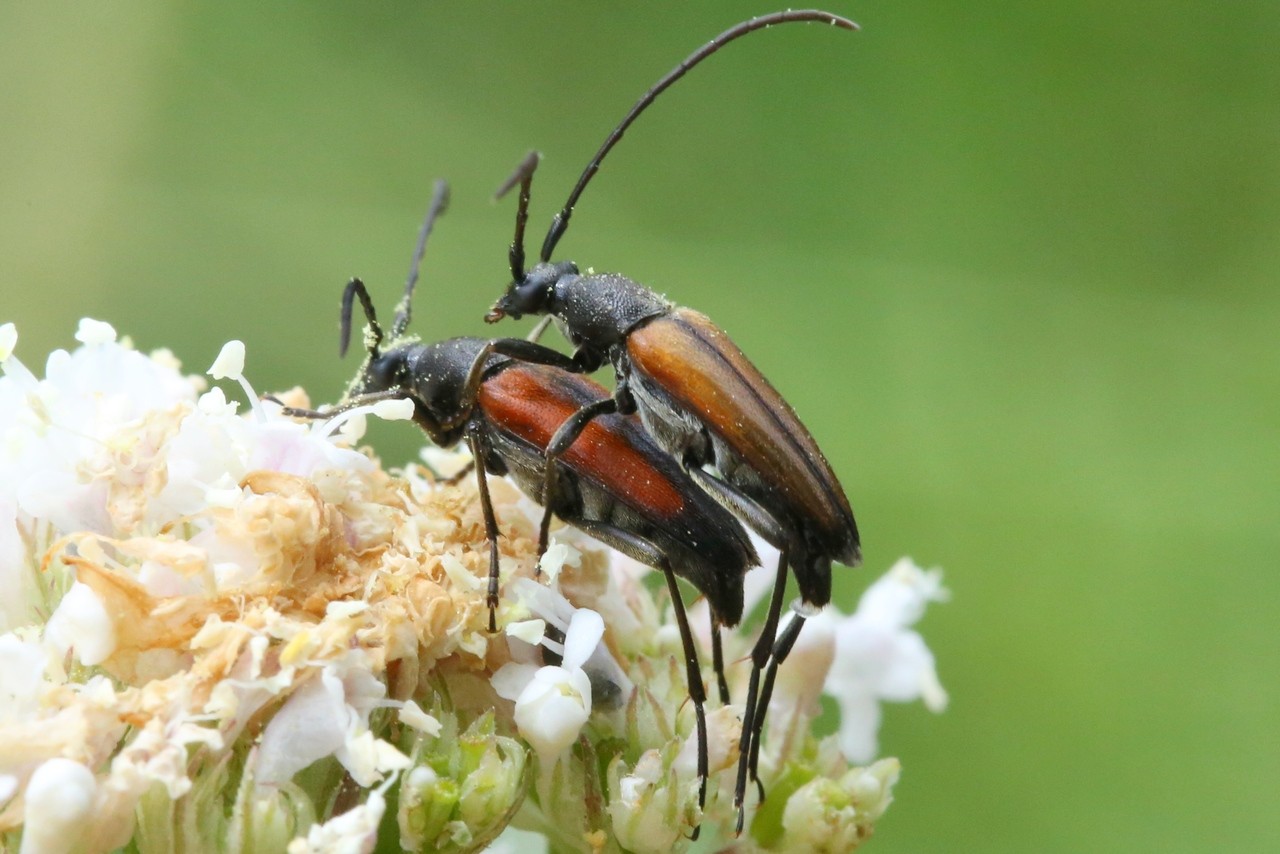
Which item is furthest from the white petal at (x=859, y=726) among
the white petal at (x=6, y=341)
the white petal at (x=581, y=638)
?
the white petal at (x=6, y=341)

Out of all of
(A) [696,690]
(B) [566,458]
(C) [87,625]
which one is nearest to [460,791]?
(A) [696,690]

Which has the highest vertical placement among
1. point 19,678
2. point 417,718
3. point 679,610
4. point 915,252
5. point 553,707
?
point 915,252

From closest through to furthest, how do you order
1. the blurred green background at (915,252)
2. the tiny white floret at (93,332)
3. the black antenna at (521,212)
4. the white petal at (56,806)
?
the white petal at (56,806) < the tiny white floret at (93,332) < the black antenna at (521,212) < the blurred green background at (915,252)

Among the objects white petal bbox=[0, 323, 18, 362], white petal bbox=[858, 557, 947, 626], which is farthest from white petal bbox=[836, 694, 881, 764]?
white petal bbox=[0, 323, 18, 362]

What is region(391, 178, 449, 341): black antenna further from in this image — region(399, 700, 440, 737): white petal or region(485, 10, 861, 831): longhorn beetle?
region(399, 700, 440, 737): white petal

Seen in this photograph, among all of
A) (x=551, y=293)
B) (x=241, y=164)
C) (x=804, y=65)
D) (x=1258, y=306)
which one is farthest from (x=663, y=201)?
(x=551, y=293)

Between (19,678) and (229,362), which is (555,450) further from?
(19,678)

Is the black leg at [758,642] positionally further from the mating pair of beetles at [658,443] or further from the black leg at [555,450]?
the black leg at [555,450]
